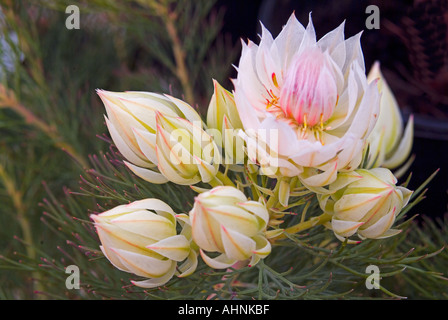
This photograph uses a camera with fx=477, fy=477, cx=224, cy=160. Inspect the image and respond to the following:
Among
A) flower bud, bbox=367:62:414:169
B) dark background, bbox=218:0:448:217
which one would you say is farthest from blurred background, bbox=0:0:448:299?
flower bud, bbox=367:62:414:169

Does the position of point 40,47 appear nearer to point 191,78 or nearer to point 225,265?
point 191,78

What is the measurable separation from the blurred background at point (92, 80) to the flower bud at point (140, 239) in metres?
0.16

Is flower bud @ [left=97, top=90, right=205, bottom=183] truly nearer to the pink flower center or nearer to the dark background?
the pink flower center

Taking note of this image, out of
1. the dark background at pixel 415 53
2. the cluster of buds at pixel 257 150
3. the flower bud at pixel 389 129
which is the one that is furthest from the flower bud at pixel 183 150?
the dark background at pixel 415 53

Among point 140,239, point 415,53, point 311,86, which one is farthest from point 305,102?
point 415,53

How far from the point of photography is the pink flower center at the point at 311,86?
249mm

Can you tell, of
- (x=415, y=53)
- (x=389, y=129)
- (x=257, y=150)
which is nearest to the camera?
(x=257, y=150)

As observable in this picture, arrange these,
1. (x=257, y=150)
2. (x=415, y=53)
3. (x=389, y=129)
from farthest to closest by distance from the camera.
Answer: (x=415, y=53), (x=389, y=129), (x=257, y=150)

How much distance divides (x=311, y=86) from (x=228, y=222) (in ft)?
0.27

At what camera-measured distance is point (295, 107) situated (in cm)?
26

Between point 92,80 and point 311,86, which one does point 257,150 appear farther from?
point 92,80

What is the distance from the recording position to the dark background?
492 mm

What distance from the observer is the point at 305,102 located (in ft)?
0.84
